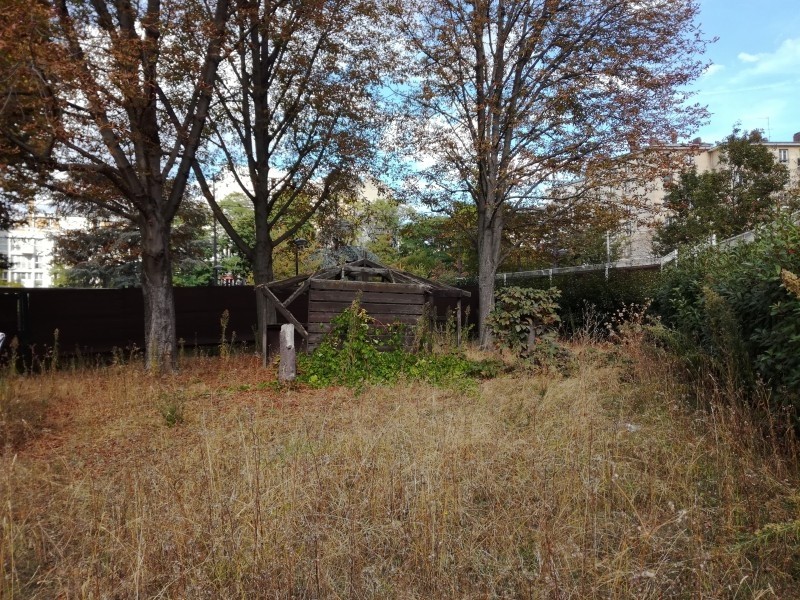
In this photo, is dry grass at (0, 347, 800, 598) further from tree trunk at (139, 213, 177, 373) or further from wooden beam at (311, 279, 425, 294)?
tree trunk at (139, 213, 177, 373)

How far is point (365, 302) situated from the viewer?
366 inches

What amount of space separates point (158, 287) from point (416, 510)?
841cm

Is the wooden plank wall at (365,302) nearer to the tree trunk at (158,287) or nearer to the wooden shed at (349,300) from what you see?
the wooden shed at (349,300)

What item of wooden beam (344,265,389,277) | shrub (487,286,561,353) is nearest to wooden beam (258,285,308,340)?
wooden beam (344,265,389,277)

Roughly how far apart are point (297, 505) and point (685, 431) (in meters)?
3.10

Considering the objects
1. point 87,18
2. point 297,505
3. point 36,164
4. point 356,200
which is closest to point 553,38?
point 356,200

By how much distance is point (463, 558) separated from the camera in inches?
108

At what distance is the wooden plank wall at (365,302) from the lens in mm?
9078

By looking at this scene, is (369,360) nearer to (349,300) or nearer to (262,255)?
(349,300)

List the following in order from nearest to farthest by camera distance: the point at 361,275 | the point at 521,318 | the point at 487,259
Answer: the point at 521,318, the point at 361,275, the point at 487,259

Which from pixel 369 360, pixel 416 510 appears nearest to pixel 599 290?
pixel 369 360

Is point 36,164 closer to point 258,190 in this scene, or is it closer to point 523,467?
point 258,190

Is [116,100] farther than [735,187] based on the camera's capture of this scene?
No

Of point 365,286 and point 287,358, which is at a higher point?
Answer: point 365,286
